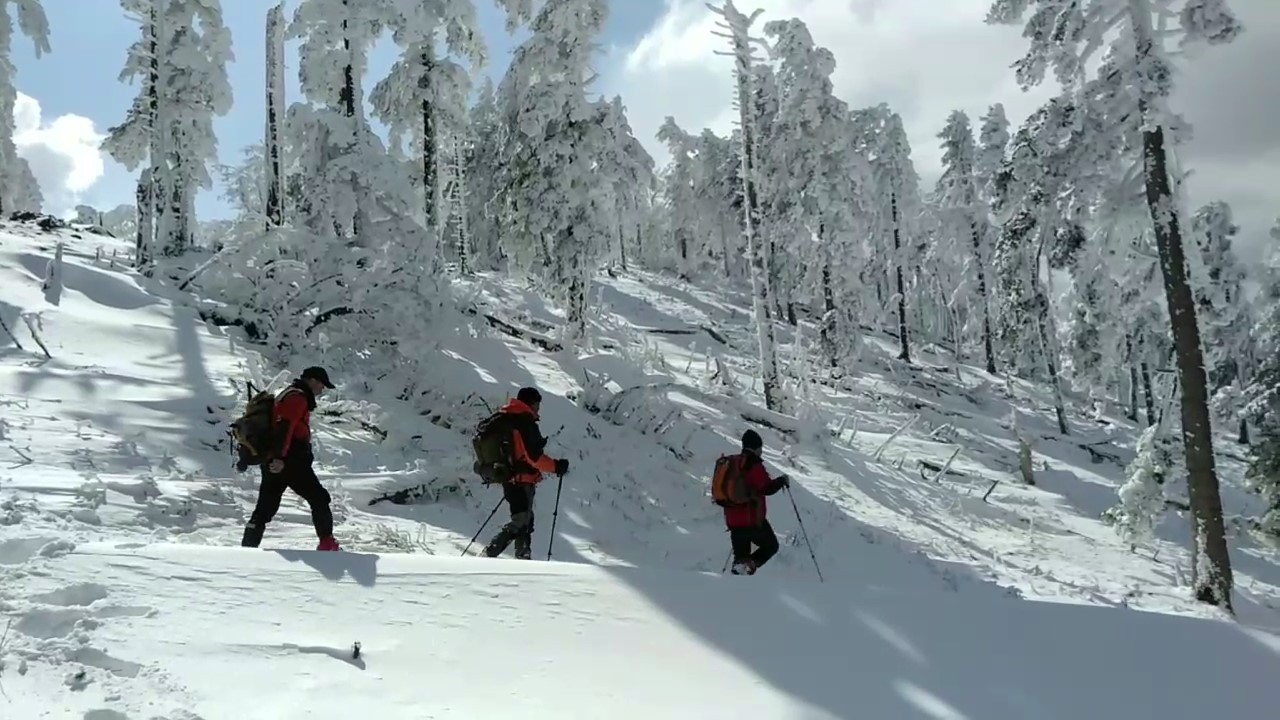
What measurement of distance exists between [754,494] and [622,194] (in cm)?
1440

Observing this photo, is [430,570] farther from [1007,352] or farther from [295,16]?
[1007,352]

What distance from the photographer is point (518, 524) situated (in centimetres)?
765

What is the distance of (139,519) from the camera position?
7.07 metres

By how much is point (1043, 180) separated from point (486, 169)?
63.6 ft

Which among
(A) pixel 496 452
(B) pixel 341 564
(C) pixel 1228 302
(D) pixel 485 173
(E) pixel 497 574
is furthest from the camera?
(C) pixel 1228 302

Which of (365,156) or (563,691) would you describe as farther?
(365,156)

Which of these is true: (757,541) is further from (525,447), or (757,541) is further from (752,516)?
(525,447)

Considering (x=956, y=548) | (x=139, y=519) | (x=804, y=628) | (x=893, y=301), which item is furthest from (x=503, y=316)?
(x=893, y=301)

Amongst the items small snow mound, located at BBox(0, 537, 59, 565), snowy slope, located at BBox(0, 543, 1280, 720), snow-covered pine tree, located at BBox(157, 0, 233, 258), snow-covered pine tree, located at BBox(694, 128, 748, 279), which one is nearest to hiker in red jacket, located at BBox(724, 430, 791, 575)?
snowy slope, located at BBox(0, 543, 1280, 720)

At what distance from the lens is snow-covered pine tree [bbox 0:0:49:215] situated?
2206cm

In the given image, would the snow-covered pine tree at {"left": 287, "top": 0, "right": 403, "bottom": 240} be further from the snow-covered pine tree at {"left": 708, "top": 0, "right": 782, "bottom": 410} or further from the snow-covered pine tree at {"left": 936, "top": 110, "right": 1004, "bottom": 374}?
the snow-covered pine tree at {"left": 936, "top": 110, "right": 1004, "bottom": 374}

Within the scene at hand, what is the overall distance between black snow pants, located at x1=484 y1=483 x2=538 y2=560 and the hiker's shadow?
1.54 m

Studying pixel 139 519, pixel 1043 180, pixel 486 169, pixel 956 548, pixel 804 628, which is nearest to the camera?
pixel 804 628

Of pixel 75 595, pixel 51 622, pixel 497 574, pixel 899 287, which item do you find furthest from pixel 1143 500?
pixel 899 287
